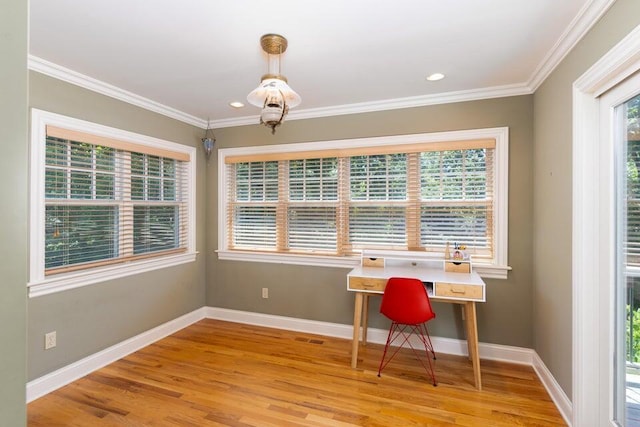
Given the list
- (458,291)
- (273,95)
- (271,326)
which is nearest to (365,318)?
(458,291)

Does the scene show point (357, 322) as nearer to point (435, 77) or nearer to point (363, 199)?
point (363, 199)

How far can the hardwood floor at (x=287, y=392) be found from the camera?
2164 mm

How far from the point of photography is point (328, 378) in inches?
105

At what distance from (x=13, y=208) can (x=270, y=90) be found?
1.53 meters

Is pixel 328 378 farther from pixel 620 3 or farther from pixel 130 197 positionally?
pixel 620 3

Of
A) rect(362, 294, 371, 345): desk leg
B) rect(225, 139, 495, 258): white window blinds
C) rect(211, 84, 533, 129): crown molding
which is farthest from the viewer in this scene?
rect(362, 294, 371, 345): desk leg

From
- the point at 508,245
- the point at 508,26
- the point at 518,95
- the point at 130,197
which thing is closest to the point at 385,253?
the point at 508,245

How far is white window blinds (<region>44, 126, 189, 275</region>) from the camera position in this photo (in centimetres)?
255

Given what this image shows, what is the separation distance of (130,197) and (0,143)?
9.02 ft

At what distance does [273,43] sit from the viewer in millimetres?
2107

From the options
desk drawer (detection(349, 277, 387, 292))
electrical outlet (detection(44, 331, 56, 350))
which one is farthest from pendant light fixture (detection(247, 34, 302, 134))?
electrical outlet (detection(44, 331, 56, 350))

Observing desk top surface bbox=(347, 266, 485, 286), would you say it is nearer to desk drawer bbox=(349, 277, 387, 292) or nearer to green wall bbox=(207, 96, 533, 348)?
desk drawer bbox=(349, 277, 387, 292)

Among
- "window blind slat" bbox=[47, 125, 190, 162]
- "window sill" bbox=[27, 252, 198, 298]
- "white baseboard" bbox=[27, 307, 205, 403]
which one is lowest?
"white baseboard" bbox=[27, 307, 205, 403]

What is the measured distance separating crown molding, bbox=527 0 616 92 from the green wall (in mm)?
405
